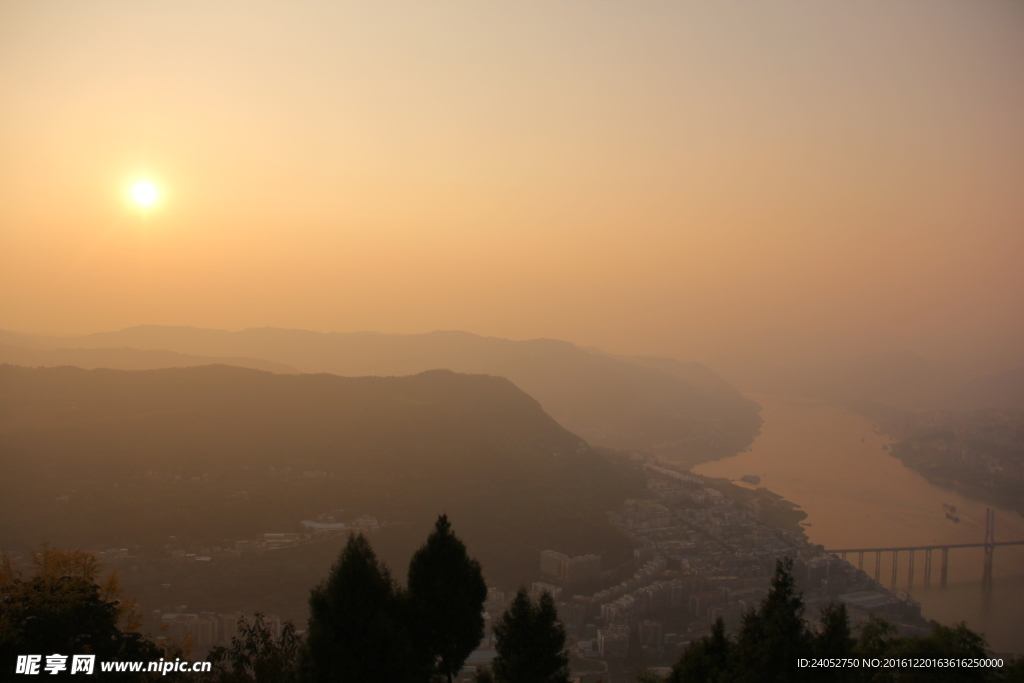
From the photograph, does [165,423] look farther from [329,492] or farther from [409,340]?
[409,340]

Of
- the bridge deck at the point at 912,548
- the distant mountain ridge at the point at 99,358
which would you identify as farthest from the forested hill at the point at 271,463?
the bridge deck at the point at 912,548

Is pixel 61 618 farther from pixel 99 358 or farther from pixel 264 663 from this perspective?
pixel 99 358

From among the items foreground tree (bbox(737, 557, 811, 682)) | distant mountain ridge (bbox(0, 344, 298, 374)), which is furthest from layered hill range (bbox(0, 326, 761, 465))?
foreground tree (bbox(737, 557, 811, 682))

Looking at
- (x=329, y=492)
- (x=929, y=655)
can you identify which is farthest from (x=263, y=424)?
(x=929, y=655)

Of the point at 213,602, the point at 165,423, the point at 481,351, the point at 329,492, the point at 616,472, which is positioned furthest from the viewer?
the point at 481,351

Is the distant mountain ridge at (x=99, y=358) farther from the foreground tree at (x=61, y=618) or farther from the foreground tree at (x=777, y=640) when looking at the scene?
the foreground tree at (x=777, y=640)

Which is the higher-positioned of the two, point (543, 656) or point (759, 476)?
point (759, 476)

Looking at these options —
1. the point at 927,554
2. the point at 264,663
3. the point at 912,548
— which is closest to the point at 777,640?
the point at 264,663
